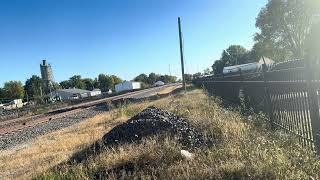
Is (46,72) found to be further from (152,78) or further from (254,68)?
(254,68)

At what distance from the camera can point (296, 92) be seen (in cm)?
752

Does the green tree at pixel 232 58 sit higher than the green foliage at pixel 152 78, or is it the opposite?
the green tree at pixel 232 58

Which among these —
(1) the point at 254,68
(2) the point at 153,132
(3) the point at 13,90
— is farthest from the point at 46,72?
(2) the point at 153,132

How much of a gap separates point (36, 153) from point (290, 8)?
63696mm

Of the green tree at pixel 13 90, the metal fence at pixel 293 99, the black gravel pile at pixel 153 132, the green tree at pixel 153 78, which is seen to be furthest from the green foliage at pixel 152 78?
the black gravel pile at pixel 153 132

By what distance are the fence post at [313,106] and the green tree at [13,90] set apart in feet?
503

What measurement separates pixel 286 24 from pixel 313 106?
226 feet

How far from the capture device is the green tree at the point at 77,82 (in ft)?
615

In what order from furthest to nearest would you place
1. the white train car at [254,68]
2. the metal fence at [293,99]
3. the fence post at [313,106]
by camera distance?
1. the white train car at [254,68]
2. the metal fence at [293,99]
3. the fence post at [313,106]

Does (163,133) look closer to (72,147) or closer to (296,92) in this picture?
(296,92)

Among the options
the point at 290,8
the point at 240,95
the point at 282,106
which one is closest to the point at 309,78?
the point at 282,106

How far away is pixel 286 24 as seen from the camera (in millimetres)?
72438

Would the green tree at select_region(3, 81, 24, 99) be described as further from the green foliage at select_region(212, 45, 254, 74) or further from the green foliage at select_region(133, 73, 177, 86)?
the green foliage at select_region(212, 45, 254, 74)

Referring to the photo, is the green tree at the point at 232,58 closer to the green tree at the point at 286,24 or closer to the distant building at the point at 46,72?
the green tree at the point at 286,24
